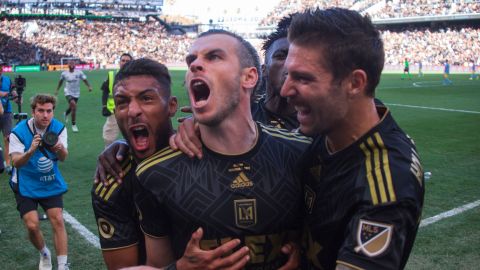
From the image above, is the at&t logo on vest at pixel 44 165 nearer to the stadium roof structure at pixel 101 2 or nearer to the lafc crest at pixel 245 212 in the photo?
the lafc crest at pixel 245 212

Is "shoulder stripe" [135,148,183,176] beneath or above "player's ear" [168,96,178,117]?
beneath

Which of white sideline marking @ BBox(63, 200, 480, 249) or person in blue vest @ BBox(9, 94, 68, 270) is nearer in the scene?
person in blue vest @ BBox(9, 94, 68, 270)

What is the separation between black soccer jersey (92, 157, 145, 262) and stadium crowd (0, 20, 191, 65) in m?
58.0

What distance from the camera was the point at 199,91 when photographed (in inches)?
113

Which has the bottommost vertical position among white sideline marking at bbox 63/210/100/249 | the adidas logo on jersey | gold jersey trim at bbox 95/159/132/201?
white sideline marking at bbox 63/210/100/249

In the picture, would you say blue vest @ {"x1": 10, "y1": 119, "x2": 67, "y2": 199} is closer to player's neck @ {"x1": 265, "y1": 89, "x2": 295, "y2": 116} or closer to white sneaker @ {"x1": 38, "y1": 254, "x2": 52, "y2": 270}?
white sneaker @ {"x1": 38, "y1": 254, "x2": 52, "y2": 270}

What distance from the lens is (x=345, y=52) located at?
2.37m

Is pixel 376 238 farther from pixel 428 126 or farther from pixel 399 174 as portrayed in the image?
pixel 428 126

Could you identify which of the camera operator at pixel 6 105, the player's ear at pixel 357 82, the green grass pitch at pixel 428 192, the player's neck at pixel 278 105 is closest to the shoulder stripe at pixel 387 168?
the player's ear at pixel 357 82

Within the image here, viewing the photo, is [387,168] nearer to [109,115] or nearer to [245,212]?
[245,212]

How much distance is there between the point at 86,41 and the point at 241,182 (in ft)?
219

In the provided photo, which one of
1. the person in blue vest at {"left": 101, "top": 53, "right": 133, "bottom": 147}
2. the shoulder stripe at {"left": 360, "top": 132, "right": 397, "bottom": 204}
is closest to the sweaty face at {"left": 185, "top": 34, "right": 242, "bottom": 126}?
the shoulder stripe at {"left": 360, "top": 132, "right": 397, "bottom": 204}

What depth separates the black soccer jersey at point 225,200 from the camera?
8.66 feet

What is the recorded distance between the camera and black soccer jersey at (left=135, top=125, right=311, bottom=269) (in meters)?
2.64
